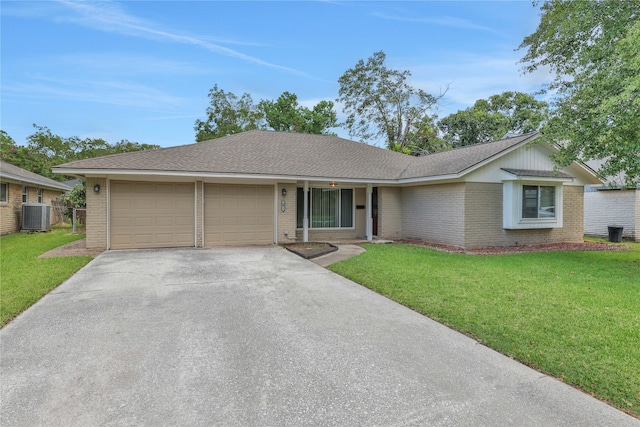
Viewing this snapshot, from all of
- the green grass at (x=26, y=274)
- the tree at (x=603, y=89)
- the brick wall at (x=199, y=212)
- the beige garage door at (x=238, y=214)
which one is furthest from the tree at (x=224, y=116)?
the tree at (x=603, y=89)

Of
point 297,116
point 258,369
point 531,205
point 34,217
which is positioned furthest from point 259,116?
point 258,369

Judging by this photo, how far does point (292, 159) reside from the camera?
42.7 ft

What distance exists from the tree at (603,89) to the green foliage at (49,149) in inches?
1552

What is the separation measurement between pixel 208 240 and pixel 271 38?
9286mm

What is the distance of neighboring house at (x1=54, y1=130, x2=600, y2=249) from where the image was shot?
1065 centimetres

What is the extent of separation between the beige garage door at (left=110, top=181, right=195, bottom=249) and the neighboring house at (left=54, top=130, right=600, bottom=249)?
0.03 metres

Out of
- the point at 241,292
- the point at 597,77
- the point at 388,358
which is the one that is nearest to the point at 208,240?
the point at 241,292

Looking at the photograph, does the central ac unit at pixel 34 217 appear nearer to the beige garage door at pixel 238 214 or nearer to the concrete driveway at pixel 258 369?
the beige garage door at pixel 238 214

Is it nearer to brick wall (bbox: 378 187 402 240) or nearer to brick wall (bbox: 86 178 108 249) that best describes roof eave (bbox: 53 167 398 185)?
brick wall (bbox: 86 178 108 249)

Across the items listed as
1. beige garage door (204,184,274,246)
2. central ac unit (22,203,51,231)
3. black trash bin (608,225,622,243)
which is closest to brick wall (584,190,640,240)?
black trash bin (608,225,622,243)

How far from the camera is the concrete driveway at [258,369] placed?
248cm

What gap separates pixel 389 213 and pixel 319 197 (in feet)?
9.75

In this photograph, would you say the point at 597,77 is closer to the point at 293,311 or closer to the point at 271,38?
the point at 293,311

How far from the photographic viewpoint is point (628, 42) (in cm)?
668
